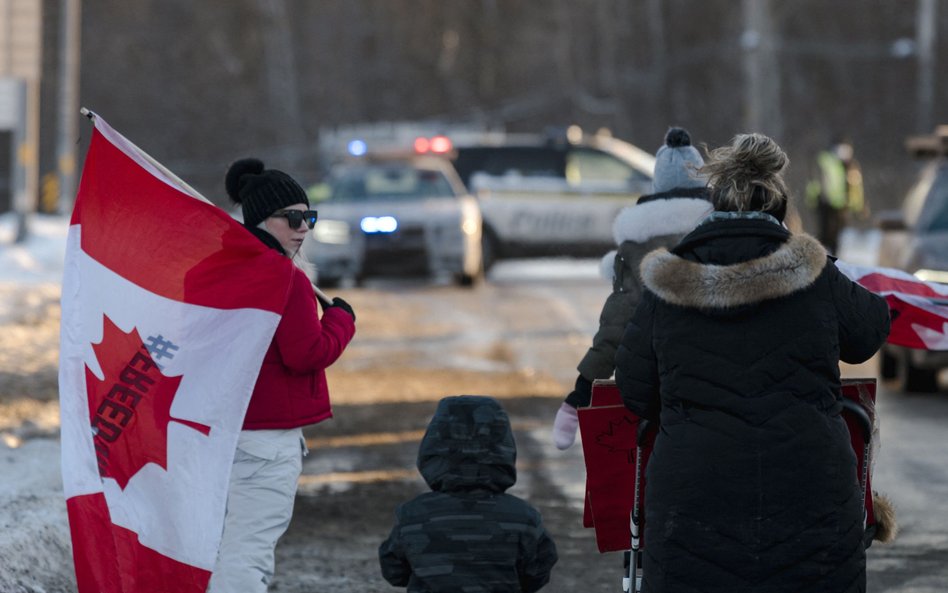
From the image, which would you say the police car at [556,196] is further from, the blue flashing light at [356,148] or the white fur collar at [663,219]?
the white fur collar at [663,219]

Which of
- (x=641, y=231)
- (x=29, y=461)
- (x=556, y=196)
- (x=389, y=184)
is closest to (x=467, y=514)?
(x=641, y=231)

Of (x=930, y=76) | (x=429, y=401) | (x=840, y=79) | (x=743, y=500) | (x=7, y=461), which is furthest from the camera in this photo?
(x=840, y=79)

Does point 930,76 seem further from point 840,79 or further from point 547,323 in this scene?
point 547,323

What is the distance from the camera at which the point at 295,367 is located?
5.26 metres

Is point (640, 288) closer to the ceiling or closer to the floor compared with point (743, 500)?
closer to the ceiling

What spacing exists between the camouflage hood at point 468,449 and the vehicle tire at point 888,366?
31.3 feet

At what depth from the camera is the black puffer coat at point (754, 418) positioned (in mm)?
4242

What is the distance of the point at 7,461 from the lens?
8.68 meters

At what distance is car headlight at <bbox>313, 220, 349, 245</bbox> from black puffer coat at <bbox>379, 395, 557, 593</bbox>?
16.0 metres

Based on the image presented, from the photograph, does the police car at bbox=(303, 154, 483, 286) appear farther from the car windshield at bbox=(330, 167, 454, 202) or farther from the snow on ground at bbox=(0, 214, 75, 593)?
the snow on ground at bbox=(0, 214, 75, 593)

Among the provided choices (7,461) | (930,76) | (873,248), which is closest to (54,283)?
(7,461)

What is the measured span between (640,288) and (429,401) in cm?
629

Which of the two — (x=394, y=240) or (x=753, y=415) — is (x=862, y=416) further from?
(x=394, y=240)

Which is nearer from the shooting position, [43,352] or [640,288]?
[640,288]
